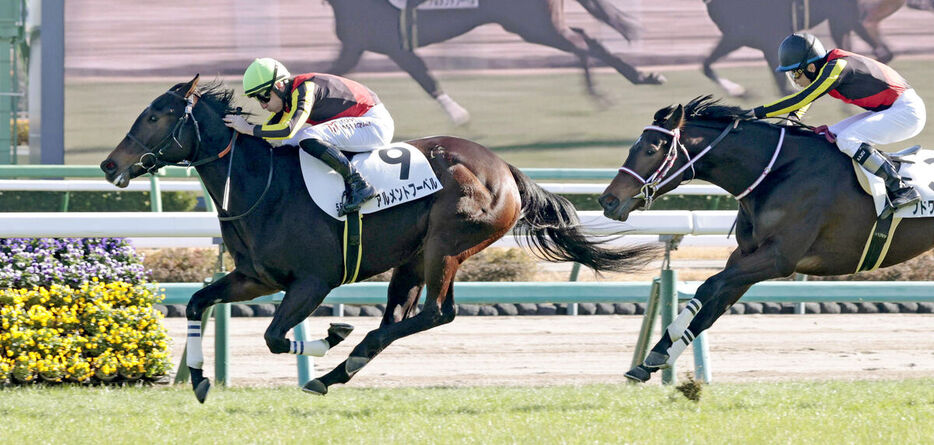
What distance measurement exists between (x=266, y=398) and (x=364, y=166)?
105cm

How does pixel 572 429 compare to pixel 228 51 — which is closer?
pixel 572 429

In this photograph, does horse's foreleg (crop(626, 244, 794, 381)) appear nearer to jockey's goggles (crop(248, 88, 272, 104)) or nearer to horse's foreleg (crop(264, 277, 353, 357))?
horse's foreleg (crop(264, 277, 353, 357))

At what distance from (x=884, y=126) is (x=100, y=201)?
34.0 ft

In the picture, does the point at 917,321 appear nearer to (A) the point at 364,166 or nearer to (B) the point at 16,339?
(A) the point at 364,166

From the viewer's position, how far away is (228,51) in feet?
57.1

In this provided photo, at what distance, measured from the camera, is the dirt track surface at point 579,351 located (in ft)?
20.0

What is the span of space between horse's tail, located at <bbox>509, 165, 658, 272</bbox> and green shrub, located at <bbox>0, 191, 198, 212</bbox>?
27.7 ft

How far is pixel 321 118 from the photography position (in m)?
5.31

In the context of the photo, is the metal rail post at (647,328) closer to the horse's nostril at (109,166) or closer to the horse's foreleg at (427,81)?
the horse's nostril at (109,166)

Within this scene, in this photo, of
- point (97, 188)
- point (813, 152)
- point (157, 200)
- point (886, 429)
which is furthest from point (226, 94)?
point (97, 188)

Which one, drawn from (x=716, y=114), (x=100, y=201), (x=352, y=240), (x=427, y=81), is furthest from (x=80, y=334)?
(x=427, y=81)

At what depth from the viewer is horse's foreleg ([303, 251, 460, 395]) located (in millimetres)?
4938

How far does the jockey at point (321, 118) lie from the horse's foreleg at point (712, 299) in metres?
1.35

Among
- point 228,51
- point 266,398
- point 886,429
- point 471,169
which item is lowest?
point 228,51
